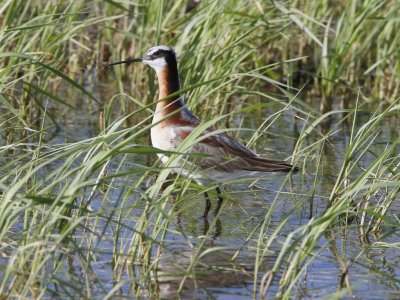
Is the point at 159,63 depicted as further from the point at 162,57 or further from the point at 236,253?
the point at 236,253

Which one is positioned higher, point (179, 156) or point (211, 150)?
point (179, 156)

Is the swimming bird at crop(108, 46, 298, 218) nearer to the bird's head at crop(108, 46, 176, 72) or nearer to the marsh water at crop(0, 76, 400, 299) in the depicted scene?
the marsh water at crop(0, 76, 400, 299)

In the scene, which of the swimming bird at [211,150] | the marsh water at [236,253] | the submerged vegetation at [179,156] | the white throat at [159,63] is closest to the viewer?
the submerged vegetation at [179,156]

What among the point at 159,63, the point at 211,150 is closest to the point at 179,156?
the point at 211,150

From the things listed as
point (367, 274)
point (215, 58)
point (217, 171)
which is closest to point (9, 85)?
point (217, 171)

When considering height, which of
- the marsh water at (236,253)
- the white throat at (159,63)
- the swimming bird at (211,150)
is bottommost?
the marsh water at (236,253)

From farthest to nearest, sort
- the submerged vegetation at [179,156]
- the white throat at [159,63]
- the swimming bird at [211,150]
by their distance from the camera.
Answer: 1. the white throat at [159,63]
2. the swimming bird at [211,150]
3. the submerged vegetation at [179,156]

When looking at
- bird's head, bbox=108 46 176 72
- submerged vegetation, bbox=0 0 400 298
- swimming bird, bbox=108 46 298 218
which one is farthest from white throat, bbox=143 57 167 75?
swimming bird, bbox=108 46 298 218

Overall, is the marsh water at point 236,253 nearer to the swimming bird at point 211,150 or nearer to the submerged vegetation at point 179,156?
the submerged vegetation at point 179,156

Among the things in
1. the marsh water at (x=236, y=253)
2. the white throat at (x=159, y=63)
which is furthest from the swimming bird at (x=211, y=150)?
the white throat at (x=159, y=63)

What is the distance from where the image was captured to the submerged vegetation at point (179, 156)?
5.28 m

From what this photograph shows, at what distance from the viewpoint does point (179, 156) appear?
575cm

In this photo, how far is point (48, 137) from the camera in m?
9.74

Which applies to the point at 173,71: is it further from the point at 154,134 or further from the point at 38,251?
the point at 38,251
